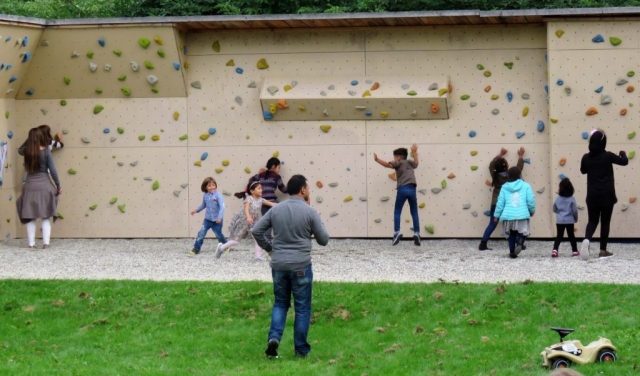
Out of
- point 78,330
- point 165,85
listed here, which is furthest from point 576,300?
point 165,85

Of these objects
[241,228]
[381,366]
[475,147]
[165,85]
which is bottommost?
[381,366]

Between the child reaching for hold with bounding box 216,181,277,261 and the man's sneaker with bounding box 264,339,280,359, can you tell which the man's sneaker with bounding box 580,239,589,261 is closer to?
the child reaching for hold with bounding box 216,181,277,261

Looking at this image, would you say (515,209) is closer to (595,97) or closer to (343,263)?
(343,263)

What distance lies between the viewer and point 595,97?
17.7m

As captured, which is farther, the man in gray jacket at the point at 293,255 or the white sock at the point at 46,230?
the white sock at the point at 46,230

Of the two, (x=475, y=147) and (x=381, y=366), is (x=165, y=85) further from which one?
(x=381, y=366)

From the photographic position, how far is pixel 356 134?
61.3 feet

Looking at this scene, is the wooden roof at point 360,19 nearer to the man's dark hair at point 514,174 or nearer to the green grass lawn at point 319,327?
the man's dark hair at point 514,174

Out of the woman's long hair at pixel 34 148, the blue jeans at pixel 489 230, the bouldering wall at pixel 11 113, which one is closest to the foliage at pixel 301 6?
the bouldering wall at pixel 11 113

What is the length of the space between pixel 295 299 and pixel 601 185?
684cm

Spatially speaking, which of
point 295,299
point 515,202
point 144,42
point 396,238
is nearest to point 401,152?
point 396,238

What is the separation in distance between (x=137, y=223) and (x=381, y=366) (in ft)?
31.7

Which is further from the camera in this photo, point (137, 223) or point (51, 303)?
point (137, 223)

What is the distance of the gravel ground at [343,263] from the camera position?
14312mm
